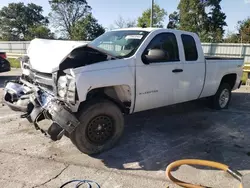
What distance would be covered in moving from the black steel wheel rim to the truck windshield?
110 centimetres

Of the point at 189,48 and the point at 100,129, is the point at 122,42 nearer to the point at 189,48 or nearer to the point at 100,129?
the point at 189,48

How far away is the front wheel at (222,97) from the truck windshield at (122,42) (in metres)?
3.06

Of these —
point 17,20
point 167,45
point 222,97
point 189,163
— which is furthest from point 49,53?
point 17,20

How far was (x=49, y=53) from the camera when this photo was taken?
390cm

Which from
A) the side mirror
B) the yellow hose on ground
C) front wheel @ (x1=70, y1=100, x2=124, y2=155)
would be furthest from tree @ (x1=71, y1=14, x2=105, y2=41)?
the yellow hose on ground

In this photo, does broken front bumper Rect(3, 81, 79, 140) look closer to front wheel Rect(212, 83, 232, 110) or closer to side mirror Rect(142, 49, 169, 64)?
side mirror Rect(142, 49, 169, 64)

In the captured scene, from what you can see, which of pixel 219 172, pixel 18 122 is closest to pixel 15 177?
pixel 18 122

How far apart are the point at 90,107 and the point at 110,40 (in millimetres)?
1919

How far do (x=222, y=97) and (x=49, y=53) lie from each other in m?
4.86

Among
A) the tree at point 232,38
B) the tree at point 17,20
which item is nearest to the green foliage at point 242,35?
the tree at point 232,38

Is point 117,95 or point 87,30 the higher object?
point 87,30

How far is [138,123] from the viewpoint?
18.0ft

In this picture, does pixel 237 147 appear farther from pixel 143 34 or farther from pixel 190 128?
pixel 143 34

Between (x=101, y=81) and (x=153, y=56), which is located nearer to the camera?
(x=101, y=81)
